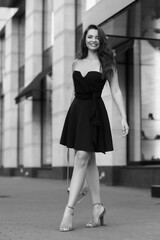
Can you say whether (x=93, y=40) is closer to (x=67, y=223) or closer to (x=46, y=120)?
(x=67, y=223)

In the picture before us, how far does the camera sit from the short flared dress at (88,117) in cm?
570

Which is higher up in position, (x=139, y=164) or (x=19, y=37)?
(x=19, y=37)

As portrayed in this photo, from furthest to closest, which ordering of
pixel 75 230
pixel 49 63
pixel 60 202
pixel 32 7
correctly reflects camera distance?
pixel 32 7
pixel 49 63
pixel 60 202
pixel 75 230

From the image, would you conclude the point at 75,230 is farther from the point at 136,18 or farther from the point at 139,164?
the point at 139,164

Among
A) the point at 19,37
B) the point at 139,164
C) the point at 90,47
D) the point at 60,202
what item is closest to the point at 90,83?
the point at 90,47

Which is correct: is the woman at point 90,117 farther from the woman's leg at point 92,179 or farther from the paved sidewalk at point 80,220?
the paved sidewalk at point 80,220

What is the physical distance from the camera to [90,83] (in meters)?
5.76

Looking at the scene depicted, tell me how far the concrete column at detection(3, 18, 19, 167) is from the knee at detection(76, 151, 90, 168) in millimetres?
21319

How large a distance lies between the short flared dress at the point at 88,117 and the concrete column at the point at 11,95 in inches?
837

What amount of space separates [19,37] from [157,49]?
14.3 metres

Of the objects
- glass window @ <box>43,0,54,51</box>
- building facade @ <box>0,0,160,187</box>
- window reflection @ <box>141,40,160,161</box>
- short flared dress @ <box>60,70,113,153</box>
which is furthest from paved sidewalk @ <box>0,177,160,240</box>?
glass window @ <box>43,0,54,51</box>

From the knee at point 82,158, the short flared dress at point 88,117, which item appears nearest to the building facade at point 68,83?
the short flared dress at point 88,117

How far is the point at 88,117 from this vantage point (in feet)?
18.8

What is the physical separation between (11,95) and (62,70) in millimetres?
9101
